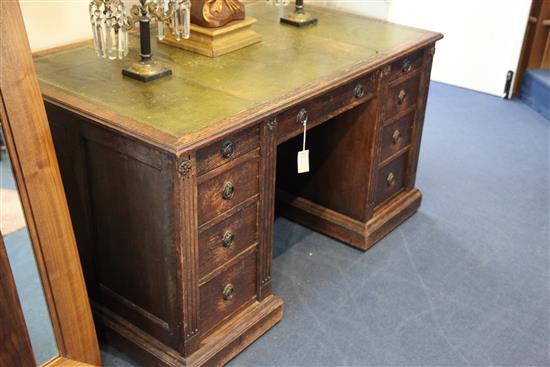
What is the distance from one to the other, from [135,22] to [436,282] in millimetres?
1439

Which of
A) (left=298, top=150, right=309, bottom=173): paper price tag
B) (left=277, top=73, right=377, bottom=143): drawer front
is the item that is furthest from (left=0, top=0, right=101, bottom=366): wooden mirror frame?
(left=298, top=150, right=309, bottom=173): paper price tag

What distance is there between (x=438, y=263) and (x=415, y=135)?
21.5 inches

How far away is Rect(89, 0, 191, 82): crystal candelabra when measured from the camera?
1.89 metres

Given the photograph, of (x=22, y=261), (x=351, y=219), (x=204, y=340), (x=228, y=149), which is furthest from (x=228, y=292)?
(x=351, y=219)

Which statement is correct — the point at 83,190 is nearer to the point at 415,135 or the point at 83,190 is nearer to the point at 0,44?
the point at 0,44

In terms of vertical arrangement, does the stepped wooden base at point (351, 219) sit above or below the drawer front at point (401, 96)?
below

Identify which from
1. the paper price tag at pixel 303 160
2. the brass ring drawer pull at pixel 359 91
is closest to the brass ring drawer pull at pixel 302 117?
the paper price tag at pixel 303 160

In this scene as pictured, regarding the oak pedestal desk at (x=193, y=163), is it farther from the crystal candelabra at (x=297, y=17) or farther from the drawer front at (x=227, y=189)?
the crystal candelabra at (x=297, y=17)

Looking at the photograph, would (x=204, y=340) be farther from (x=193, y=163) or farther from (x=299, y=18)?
(x=299, y=18)

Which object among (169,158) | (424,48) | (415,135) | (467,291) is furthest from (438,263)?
(169,158)

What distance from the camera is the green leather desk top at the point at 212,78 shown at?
1.75m

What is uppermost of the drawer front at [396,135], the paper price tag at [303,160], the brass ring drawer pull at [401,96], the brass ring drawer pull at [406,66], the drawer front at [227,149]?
the drawer front at [227,149]

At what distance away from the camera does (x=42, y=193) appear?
1.66 m

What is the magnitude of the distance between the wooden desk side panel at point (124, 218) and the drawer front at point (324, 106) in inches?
17.9
